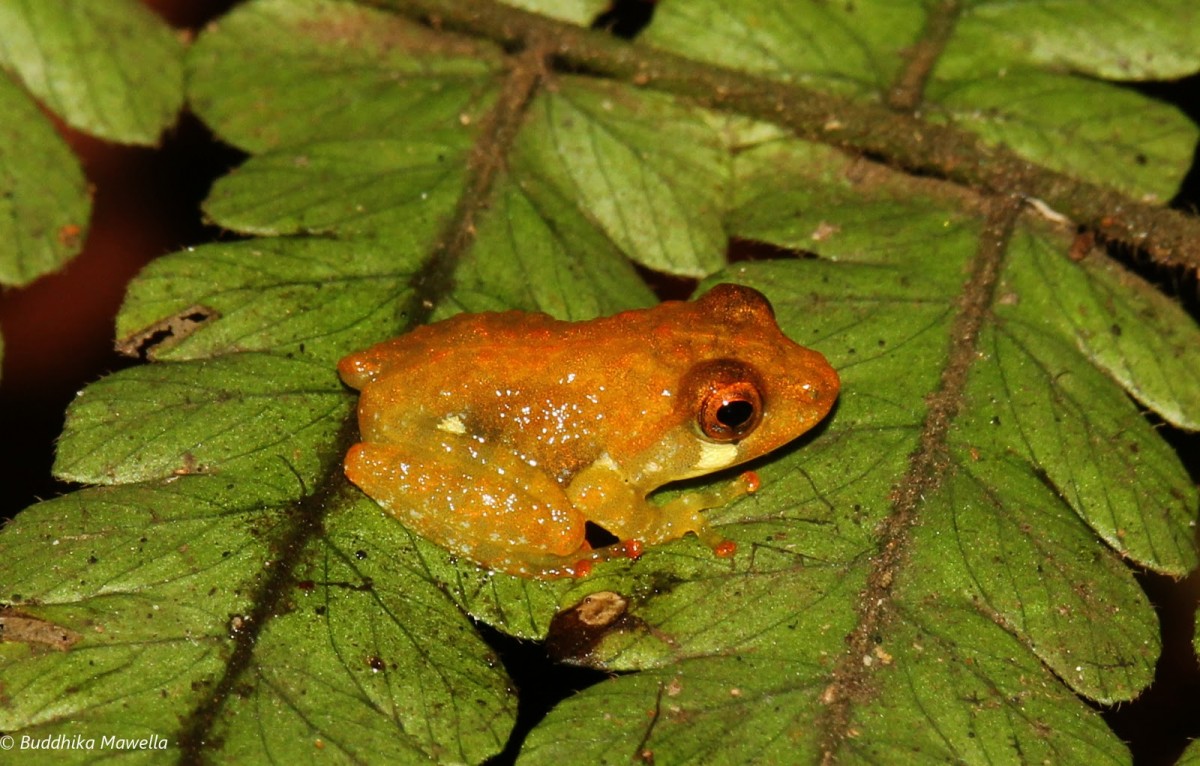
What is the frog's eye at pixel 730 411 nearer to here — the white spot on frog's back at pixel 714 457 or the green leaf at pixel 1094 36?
the white spot on frog's back at pixel 714 457

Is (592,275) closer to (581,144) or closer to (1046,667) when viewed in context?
(581,144)

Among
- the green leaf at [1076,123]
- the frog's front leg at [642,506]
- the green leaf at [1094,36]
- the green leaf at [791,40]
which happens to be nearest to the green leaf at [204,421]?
the frog's front leg at [642,506]

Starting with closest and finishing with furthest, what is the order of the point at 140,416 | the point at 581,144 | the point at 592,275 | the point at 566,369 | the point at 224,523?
the point at 224,523, the point at 140,416, the point at 566,369, the point at 592,275, the point at 581,144

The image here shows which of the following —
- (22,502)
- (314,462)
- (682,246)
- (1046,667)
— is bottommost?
(22,502)

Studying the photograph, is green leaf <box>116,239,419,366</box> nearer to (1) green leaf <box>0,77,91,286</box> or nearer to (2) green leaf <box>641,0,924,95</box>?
(1) green leaf <box>0,77,91,286</box>

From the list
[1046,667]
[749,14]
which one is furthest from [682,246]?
[1046,667]

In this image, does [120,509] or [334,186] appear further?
[334,186]
